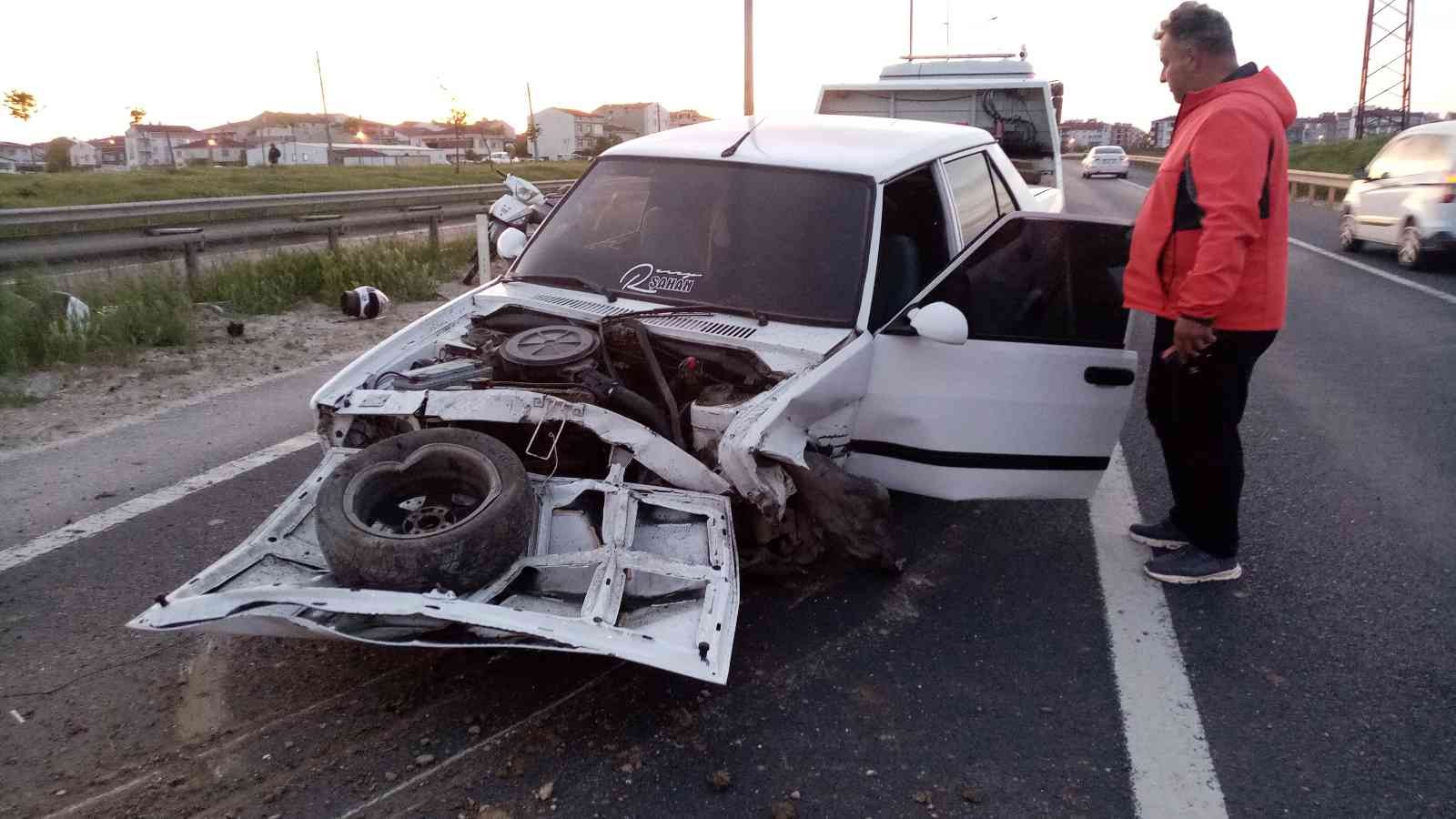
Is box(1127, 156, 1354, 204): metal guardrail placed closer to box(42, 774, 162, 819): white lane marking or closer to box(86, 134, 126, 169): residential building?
box(42, 774, 162, 819): white lane marking

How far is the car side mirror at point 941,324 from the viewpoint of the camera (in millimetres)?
3803

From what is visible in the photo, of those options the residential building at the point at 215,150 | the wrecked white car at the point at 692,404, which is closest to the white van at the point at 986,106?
the wrecked white car at the point at 692,404

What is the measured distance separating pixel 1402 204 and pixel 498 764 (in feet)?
43.9

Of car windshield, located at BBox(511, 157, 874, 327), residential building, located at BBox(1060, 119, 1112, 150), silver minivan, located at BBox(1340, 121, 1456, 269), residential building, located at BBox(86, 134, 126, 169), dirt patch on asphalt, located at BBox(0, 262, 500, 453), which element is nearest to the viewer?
car windshield, located at BBox(511, 157, 874, 327)

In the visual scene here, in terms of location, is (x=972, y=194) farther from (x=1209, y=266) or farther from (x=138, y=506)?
(x=138, y=506)

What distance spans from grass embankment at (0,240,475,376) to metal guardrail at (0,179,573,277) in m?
0.38

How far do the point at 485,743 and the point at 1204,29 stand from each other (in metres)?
3.45

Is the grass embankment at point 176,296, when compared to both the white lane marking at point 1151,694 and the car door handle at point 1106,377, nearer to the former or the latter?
the car door handle at point 1106,377

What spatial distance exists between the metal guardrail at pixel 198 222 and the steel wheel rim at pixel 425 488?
287 inches

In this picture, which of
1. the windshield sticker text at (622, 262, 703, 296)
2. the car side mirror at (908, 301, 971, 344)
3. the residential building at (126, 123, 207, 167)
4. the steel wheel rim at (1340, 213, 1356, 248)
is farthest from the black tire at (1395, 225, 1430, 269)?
the residential building at (126, 123, 207, 167)

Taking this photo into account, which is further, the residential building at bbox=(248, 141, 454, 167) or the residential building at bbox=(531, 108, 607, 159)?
the residential building at bbox=(531, 108, 607, 159)

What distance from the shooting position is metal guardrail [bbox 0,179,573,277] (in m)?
9.38

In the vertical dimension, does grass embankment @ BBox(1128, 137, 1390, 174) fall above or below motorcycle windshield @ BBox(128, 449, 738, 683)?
above

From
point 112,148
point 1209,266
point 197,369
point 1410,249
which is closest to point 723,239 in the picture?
point 1209,266
